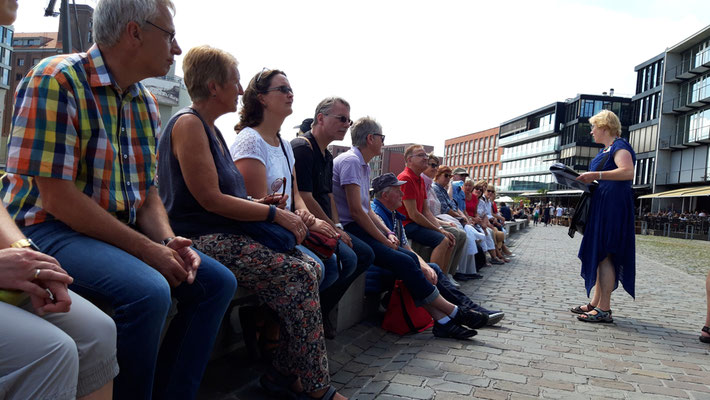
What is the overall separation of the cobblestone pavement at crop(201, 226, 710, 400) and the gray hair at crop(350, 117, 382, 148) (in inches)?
68.4

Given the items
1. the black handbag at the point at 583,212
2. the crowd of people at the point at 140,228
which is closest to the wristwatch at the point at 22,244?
the crowd of people at the point at 140,228

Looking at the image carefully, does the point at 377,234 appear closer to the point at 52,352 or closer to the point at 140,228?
the point at 140,228

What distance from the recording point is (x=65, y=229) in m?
1.97

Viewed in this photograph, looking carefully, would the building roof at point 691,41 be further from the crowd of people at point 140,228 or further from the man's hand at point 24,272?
the man's hand at point 24,272

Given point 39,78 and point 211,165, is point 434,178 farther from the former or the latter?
point 39,78

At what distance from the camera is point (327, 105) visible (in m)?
4.41

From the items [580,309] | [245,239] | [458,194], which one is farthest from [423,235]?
[245,239]

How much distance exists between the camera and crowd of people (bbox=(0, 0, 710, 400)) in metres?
1.52

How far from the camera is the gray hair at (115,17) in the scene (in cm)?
221

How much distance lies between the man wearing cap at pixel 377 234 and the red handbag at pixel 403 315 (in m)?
0.19

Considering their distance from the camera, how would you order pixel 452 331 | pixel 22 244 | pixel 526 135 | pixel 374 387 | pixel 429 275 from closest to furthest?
pixel 22 244, pixel 374 387, pixel 452 331, pixel 429 275, pixel 526 135

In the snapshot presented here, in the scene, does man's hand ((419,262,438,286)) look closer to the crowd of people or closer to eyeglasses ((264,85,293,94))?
the crowd of people

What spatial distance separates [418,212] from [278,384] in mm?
3966

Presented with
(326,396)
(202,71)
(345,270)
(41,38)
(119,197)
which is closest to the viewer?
(119,197)
